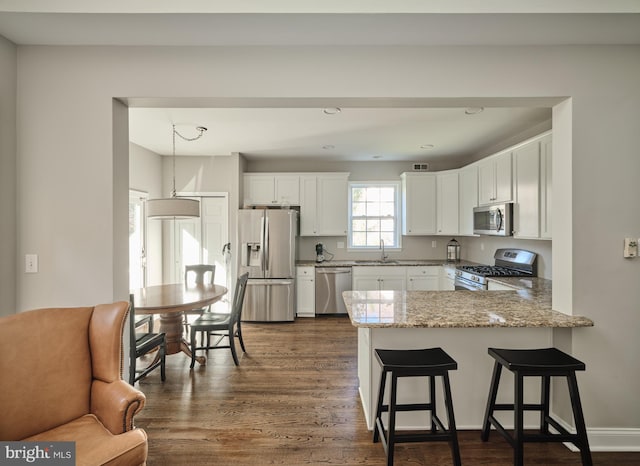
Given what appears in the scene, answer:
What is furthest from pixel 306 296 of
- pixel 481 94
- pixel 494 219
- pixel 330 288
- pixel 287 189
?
pixel 481 94

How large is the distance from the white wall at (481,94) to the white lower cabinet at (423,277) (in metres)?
2.96

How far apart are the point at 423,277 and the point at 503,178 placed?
189 cm

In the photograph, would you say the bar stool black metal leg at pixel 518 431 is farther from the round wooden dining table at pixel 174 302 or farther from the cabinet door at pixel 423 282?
the cabinet door at pixel 423 282

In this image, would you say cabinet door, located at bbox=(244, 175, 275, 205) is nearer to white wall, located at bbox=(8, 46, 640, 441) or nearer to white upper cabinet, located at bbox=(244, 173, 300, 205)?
white upper cabinet, located at bbox=(244, 173, 300, 205)

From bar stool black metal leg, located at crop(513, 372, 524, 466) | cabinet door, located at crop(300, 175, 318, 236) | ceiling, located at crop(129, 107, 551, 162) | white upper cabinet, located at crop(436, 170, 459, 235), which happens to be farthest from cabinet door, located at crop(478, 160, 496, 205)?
bar stool black metal leg, located at crop(513, 372, 524, 466)

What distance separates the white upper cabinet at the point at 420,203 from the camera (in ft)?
17.1

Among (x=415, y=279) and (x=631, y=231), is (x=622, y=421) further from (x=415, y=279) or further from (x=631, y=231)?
(x=415, y=279)

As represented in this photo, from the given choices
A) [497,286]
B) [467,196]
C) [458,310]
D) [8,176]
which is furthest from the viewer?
[467,196]

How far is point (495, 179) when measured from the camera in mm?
3922

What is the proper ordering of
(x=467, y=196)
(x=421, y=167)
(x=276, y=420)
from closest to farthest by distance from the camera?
(x=276, y=420) → (x=467, y=196) → (x=421, y=167)

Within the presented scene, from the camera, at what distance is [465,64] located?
6.73 feet

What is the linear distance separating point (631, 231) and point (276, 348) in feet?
10.7

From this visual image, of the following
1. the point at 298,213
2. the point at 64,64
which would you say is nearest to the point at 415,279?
the point at 298,213

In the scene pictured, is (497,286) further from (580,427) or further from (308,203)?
(308,203)
